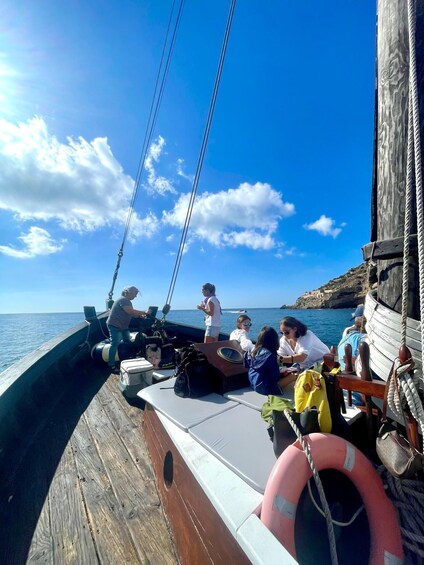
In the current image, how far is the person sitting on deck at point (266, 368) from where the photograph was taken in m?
2.44

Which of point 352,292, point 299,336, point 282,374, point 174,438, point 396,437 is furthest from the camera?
point 352,292

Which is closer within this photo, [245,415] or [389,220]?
[389,220]

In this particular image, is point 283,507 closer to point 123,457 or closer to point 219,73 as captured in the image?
point 123,457

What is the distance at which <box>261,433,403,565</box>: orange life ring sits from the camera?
103cm

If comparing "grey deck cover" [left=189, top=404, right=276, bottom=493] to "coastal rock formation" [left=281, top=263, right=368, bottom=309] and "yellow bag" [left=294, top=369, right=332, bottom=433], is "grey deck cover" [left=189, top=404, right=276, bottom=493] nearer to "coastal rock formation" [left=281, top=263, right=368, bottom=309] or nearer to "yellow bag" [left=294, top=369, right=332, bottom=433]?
"yellow bag" [left=294, top=369, right=332, bottom=433]

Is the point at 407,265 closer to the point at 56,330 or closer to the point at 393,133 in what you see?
the point at 393,133

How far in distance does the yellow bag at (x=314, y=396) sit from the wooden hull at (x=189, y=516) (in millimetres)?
703

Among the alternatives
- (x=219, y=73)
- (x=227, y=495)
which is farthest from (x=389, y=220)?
(x=219, y=73)

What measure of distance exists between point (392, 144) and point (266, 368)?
2.06 meters

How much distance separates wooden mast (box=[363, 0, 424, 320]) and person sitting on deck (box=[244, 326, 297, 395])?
1.41m

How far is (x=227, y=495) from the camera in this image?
4.00 feet

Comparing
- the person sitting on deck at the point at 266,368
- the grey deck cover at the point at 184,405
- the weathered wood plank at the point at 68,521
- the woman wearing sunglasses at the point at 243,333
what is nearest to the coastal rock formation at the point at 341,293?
the woman wearing sunglasses at the point at 243,333

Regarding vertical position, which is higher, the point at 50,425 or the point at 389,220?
the point at 389,220

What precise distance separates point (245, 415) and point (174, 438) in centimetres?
61
